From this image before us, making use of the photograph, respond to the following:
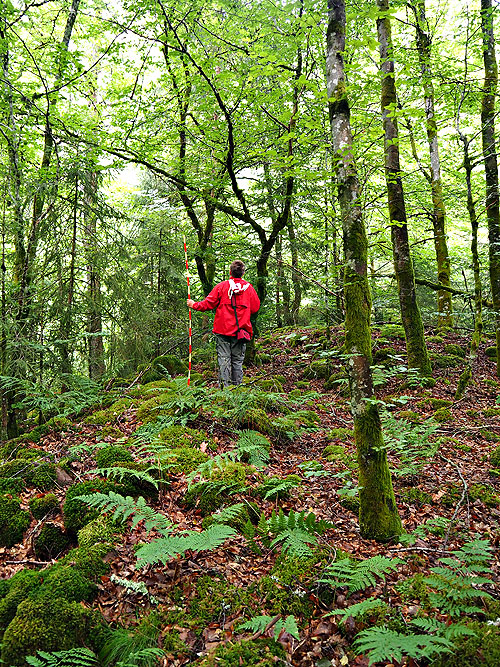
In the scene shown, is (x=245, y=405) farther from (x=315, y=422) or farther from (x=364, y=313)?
(x=364, y=313)

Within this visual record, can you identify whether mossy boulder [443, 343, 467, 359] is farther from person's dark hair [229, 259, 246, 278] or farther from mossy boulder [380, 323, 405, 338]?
person's dark hair [229, 259, 246, 278]

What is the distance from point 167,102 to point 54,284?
587cm

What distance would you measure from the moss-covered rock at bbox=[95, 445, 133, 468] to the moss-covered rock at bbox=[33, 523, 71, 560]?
976 mm

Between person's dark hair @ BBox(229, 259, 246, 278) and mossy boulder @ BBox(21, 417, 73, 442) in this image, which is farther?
person's dark hair @ BBox(229, 259, 246, 278)

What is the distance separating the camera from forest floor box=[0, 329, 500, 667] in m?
2.68

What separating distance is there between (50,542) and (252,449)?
237cm

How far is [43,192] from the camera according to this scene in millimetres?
6180

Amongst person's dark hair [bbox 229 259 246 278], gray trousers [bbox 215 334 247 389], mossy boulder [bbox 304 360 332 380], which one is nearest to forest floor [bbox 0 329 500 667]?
gray trousers [bbox 215 334 247 389]

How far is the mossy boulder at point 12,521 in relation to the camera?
3.55 meters

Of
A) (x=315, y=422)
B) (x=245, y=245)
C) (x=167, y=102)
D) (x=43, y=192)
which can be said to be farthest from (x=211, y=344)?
(x=167, y=102)

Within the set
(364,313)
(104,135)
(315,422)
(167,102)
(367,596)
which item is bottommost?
(367,596)

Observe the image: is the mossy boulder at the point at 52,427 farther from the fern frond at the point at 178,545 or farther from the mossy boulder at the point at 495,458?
the mossy boulder at the point at 495,458

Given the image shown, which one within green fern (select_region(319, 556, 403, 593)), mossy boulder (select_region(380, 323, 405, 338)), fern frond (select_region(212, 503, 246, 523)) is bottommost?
green fern (select_region(319, 556, 403, 593))

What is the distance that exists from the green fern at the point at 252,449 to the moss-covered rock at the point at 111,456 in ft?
4.45
